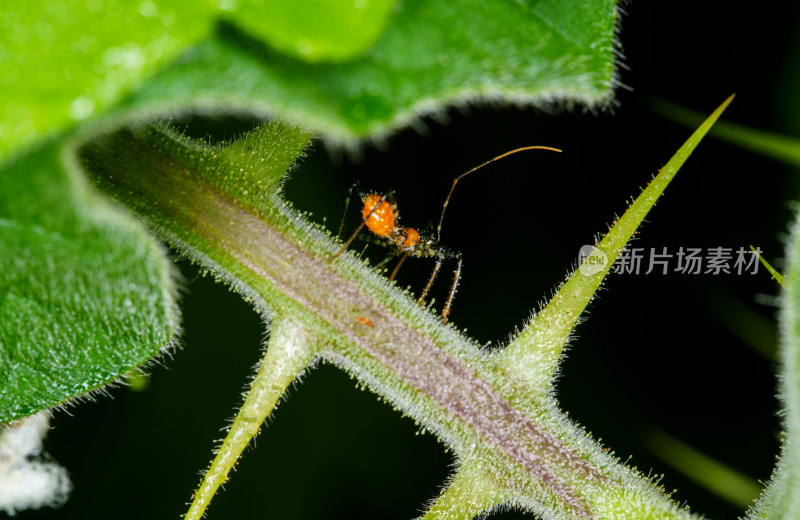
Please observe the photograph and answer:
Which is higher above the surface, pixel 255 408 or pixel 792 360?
→ pixel 792 360

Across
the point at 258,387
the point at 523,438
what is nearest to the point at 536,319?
the point at 523,438

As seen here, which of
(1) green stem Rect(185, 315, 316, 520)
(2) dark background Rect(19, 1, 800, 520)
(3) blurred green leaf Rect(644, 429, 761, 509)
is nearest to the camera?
(1) green stem Rect(185, 315, 316, 520)

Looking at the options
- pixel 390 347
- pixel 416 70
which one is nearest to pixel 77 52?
pixel 416 70

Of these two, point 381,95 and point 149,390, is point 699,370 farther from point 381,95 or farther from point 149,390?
point 381,95

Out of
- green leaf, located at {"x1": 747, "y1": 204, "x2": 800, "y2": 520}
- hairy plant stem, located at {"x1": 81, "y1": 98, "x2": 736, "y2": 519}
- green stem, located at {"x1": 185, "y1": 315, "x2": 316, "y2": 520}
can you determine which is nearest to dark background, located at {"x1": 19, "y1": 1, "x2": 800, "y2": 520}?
hairy plant stem, located at {"x1": 81, "y1": 98, "x2": 736, "y2": 519}

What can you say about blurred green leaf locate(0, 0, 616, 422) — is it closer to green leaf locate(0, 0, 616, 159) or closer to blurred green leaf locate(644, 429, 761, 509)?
green leaf locate(0, 0, 616, 159)

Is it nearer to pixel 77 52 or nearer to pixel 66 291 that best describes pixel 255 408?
pixel 66 291
